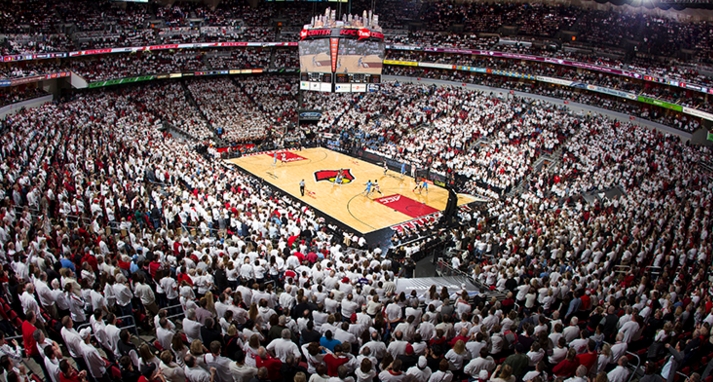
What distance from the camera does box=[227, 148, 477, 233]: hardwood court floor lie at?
25.0 m

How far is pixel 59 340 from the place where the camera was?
25.8ft

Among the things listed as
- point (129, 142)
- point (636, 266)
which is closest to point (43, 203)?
point (129, 142)

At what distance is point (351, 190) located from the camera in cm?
2922

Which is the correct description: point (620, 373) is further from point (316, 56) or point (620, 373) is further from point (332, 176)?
point (316, 56)

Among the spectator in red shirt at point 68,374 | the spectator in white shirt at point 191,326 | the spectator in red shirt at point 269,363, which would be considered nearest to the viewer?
the spectator in red shirt at point 68,374

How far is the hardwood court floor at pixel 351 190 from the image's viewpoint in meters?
25.0

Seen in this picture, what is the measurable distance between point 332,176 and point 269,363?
26.0 metres

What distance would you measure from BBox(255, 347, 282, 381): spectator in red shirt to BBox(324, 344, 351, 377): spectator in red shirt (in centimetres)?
70

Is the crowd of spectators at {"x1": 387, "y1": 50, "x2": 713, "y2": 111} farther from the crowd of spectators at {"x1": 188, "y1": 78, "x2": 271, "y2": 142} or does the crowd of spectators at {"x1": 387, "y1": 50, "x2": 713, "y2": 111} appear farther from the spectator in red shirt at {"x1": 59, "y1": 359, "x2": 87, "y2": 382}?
the spectator in red shirt at {"x1": 59, "y1": 359, "x2": 87, "y2": 382}

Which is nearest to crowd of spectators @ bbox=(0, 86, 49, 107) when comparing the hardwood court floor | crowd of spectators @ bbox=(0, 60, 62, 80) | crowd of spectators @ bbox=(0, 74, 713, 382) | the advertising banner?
crowd of spectators @ bbox=(0, 60, 62, 80)

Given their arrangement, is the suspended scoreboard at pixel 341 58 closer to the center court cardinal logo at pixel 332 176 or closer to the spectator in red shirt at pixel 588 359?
the center court cardinal logo at pixel 332 176

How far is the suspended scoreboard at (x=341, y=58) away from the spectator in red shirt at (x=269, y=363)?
2822cm

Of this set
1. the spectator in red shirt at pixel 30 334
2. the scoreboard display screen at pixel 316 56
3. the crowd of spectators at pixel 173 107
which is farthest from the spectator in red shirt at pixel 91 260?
the crowd of spectators at pixel 173 107

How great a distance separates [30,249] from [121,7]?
45823 millimetres
